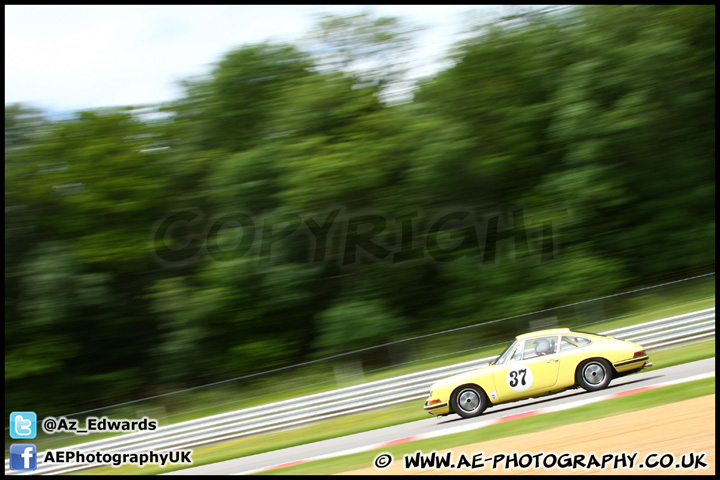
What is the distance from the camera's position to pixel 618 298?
362 inches

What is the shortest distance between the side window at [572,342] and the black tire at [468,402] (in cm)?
118

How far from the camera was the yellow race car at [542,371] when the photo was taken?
7.32 m

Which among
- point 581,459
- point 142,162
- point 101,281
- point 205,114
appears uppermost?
point 205,114

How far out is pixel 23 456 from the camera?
7.33m

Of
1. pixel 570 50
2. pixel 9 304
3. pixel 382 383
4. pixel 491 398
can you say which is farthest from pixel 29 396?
pixel 570 50

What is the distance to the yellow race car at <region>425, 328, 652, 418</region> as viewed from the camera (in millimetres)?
7316

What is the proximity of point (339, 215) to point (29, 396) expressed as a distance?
319 inches

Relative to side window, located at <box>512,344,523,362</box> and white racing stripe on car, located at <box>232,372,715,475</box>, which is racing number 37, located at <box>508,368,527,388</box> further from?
white racing stripe on car, located at <box>232,372,715,475</box>

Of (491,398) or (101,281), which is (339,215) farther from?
(491,398)

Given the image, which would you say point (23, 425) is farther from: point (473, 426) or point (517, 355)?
point (517, 355)

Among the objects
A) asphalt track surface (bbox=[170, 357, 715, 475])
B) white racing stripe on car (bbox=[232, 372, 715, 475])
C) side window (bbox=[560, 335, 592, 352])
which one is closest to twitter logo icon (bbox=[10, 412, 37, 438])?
asphalt track surface (bbox=[170, 357, 715, 475])

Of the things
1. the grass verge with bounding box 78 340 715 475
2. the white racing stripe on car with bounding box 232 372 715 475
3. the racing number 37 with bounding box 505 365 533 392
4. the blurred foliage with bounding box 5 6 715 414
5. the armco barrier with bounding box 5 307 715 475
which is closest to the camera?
the white racing stripe on car with bounding box 232 372 715 475

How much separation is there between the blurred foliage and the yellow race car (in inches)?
216

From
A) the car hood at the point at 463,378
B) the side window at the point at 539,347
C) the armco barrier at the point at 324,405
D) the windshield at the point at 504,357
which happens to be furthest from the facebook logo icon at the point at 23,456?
the side window at the point at 539,347
